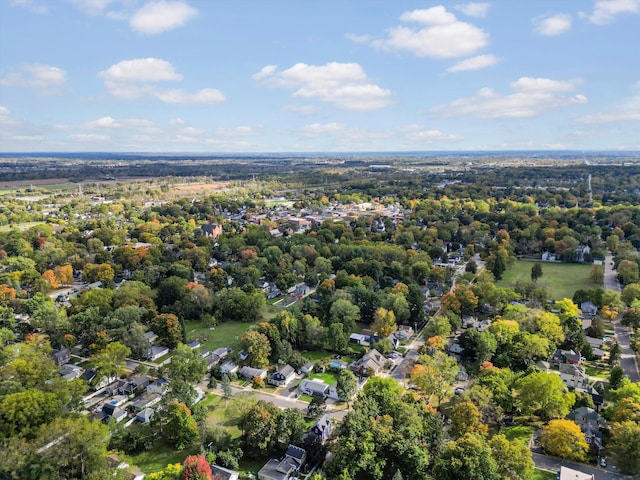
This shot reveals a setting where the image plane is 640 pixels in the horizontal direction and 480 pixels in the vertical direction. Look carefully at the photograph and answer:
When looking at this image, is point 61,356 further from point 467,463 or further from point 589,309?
point 589,309

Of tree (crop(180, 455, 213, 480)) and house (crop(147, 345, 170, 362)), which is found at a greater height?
tree (crop(180, 455, 213, 480))

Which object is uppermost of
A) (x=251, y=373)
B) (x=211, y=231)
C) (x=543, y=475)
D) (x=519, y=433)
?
(x=211, y=231)

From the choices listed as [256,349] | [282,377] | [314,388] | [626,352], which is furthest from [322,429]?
[626,352]

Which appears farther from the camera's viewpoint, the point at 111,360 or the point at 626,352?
the point at 626,352

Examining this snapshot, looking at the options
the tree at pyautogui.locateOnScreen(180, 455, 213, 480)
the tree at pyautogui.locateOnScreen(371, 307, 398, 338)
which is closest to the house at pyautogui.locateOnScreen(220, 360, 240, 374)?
the tree at pyautogui.locateOnScreen(180, 455, 213, 480)

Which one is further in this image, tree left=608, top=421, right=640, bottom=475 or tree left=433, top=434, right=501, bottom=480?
tree left=608, top=421, right=640, bottom=475

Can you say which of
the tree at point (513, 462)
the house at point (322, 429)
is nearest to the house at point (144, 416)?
the house at point (322, 429)

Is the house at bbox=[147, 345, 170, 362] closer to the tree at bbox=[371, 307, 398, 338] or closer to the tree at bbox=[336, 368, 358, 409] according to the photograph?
the tree at bbox=[336, 368, 358, 409]
